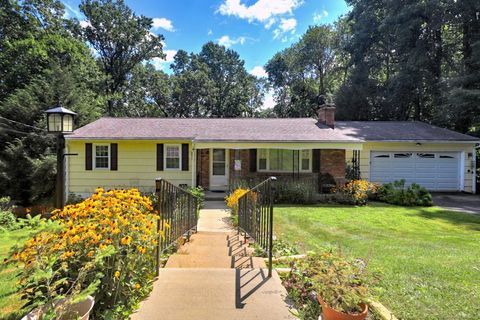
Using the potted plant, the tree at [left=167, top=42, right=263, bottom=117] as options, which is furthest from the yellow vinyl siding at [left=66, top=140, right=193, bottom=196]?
the tree at [left=167, top=42, right=263, bottom=117]

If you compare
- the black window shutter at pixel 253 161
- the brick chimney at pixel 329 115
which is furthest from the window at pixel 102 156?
the brick chimney at pixel 329 115

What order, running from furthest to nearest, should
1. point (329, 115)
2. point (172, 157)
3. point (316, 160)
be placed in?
point (329, 115) < point (316, 160) < point (172, 157)

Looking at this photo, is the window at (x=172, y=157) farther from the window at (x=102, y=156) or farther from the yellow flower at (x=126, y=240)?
the yellow flower at (x=126, y=240)

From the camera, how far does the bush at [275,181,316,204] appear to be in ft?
35.1

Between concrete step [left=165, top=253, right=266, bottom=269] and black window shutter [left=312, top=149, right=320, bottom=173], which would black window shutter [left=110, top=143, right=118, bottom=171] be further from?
black window shutter [left=312, top=149, right=320, bottom=173]

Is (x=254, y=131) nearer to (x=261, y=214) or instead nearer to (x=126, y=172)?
(x=126, y=172)

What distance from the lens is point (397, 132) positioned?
47.6 feet

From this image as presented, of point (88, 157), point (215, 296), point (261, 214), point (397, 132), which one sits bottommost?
point (215, 296)

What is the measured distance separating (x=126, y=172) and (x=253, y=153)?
19.1 ft

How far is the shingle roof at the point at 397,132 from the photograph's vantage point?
13.4 metres

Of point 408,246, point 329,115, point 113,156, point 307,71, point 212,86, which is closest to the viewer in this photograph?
point 408,246

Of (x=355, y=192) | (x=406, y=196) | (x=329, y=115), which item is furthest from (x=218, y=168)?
(x=406, y=196)

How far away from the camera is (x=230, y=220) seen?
793 cm

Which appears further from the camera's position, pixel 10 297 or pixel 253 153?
pixel 253 153
